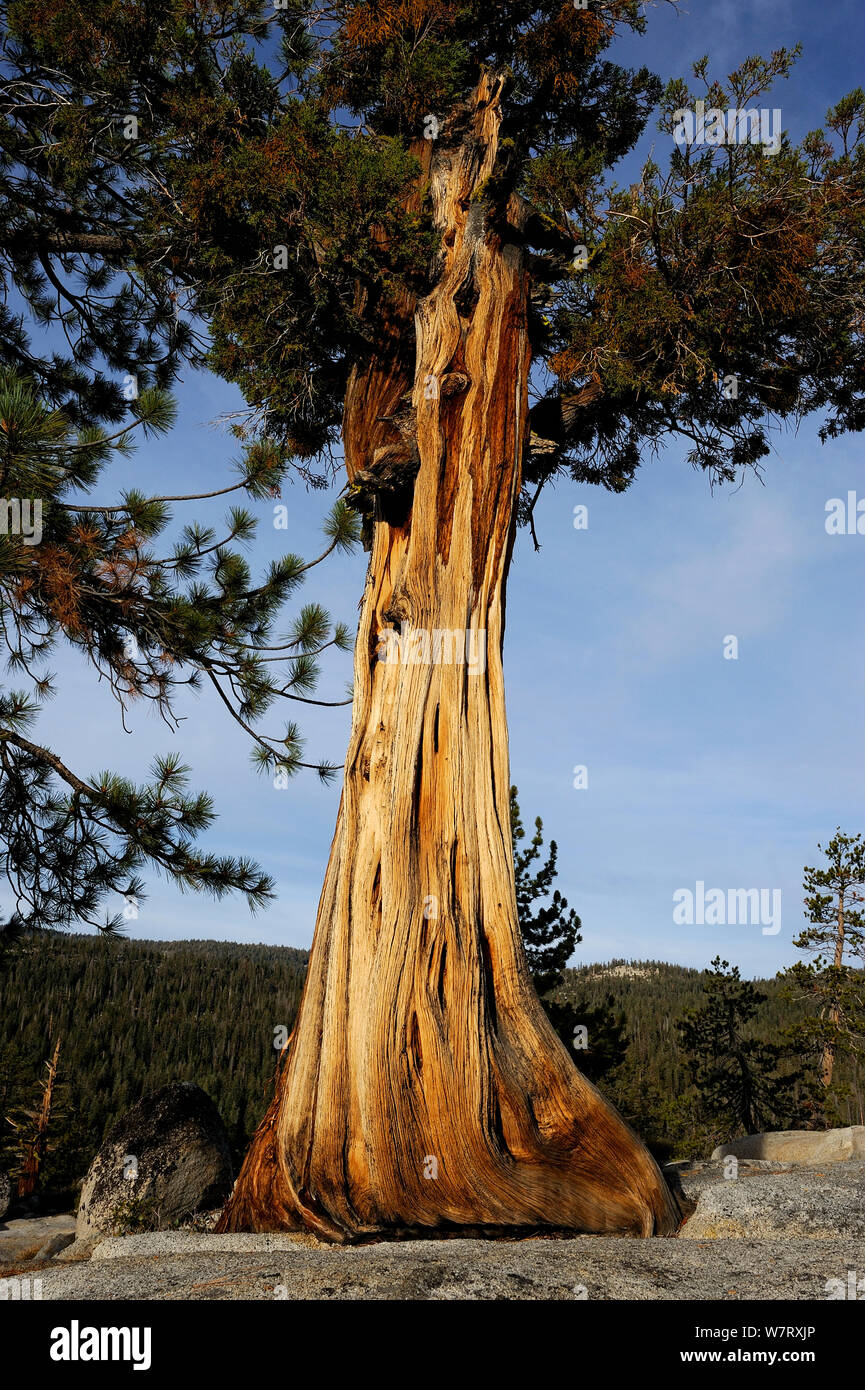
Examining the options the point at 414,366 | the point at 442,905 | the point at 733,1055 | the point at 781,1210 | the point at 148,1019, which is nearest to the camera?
the point at 781,1210

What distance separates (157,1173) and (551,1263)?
4.94 meters

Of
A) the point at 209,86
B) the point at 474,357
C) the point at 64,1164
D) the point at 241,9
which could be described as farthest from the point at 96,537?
the point at 64,1164

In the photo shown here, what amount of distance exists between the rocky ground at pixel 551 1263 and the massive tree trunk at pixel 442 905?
301mm

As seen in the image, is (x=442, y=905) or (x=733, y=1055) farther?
(x=733, y=1055)

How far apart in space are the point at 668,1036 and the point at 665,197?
73.1m

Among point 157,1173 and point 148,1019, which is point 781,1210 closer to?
→ point 157,1173

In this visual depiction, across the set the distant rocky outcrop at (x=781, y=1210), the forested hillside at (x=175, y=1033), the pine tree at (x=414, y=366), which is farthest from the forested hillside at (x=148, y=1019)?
the distant rocky outcrop at (x=781, y=1210)

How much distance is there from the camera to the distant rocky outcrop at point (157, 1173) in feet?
23.0

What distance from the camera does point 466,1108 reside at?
480 cm

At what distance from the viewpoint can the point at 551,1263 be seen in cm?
350

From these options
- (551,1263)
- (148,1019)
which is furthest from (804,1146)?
(148,1019)

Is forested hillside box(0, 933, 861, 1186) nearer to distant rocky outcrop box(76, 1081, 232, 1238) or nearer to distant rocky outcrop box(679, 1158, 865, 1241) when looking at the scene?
distant rocky outcrop box(76, 1081, 232, 1238)

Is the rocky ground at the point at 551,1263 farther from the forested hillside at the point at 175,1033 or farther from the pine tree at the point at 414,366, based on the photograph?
the forested hillside at the point at 175,1033
